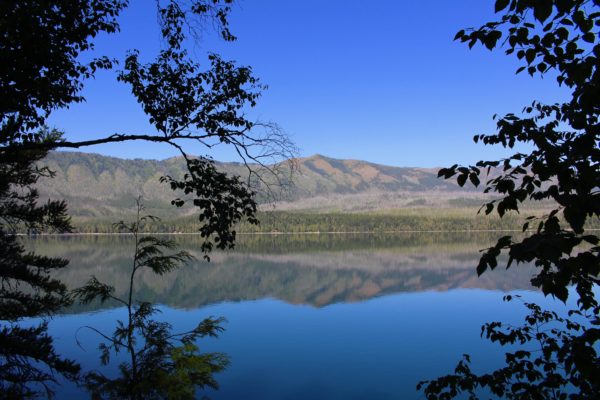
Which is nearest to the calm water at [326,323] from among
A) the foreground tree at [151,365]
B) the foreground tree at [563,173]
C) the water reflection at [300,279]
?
the water reflection at [300,279]

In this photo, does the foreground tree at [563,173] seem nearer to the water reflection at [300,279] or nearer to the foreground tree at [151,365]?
the foreground tree at [151,365]

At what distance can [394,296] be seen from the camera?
52.8m

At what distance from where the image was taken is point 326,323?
3738cm

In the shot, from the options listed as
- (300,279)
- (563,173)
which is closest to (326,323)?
(563,173)

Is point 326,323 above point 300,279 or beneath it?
above

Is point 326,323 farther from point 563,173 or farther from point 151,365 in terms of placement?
point 563,173

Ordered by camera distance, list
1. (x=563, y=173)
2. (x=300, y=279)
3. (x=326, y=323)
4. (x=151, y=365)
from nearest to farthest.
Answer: (x=563, y=173) → (x=151, y=365) → (x=326, y=323) → (x=300, y=279)

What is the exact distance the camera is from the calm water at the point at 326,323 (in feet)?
74.9

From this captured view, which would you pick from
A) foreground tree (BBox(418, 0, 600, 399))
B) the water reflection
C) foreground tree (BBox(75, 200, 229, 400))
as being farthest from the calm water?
foreground tree (BBox(418, 0, 600, 399))

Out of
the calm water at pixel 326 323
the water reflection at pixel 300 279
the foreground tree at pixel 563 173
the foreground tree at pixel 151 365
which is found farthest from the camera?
the water reflection at pixel 300 279

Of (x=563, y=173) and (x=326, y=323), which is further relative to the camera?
(x=326, y=323)

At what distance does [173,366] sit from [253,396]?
11.6 m

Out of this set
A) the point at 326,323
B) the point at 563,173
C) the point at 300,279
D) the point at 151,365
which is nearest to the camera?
the point at 563,173

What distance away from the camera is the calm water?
74.9ft
